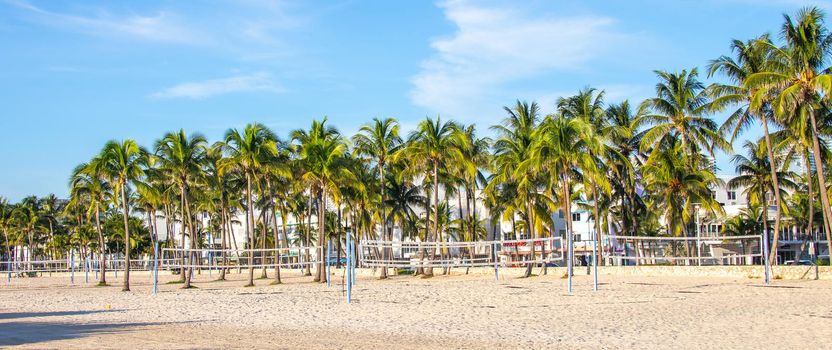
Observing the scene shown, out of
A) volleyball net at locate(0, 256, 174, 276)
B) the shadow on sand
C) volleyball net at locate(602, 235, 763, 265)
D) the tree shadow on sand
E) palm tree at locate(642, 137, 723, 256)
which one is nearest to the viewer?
the shadow on sand

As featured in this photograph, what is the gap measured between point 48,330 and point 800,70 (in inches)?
1030

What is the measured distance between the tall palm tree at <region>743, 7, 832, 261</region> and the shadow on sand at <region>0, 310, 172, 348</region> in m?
23.1

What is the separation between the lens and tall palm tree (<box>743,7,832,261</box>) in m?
29.4

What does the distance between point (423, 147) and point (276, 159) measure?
7.60 m

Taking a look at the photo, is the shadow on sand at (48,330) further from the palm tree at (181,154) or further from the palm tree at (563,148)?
the palm tree at (563,148)

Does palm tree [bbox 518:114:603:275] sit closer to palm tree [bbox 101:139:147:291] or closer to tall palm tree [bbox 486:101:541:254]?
tall palm tree [bbox 486:101:541:254]

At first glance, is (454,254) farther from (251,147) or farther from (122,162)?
(122,162)

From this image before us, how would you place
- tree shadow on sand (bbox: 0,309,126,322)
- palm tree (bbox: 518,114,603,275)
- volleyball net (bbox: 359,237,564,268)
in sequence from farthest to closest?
palm tree (bbox: 518,114,603,275)
volleyball net (bbox: 359,237,564,268)
tree shadow on sand (bbox: 0,309,126,322)

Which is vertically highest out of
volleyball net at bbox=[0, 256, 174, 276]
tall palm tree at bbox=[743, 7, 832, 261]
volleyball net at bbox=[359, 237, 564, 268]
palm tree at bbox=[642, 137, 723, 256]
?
tall palm tree at bbox=[743, 7, 832, 261]

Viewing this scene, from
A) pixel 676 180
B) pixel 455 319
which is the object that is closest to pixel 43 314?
pixel 455 319

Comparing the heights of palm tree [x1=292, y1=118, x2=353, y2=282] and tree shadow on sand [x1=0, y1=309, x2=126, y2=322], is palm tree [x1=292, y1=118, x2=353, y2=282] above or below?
above

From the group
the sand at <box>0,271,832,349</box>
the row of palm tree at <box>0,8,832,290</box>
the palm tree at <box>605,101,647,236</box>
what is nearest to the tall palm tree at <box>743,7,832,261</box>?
the row of palm tree at <box>0,8,832,290</box>

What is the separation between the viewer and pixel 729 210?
2616 inches

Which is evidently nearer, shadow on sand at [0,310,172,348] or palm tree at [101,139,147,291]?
shadow on sand at [0,310,172,348]
